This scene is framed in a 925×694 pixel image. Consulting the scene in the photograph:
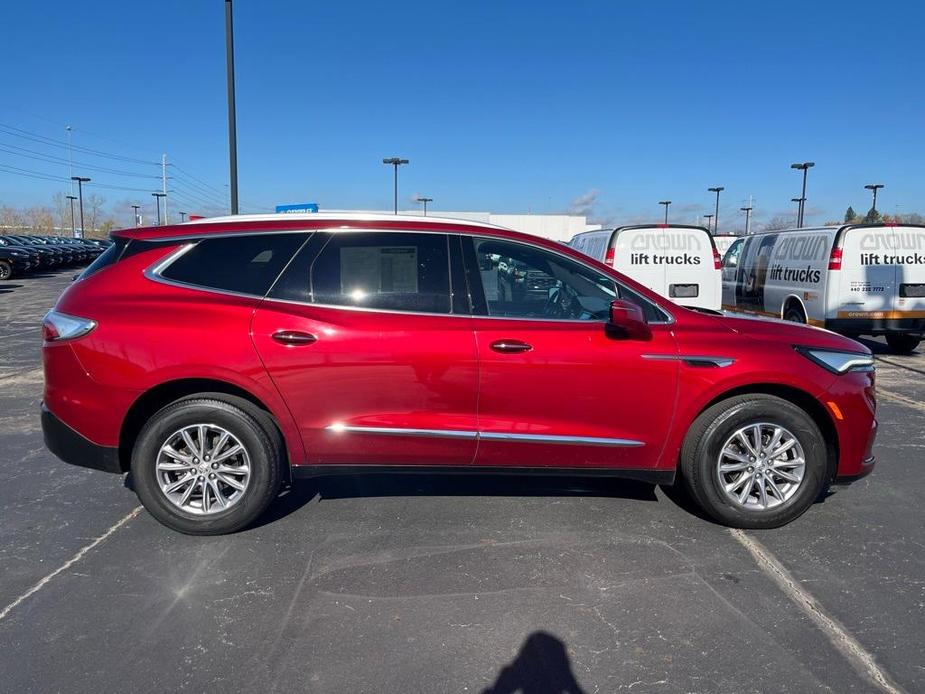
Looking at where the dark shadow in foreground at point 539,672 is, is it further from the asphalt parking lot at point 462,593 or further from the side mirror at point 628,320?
the side mirror at point 628,320

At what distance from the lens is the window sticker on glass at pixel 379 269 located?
397 centimetres

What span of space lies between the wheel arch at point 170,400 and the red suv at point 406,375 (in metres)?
0.01

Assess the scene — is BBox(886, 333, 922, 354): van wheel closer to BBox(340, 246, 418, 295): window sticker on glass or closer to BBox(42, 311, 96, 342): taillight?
BBox(340, 246, 418, 295): window sticker on glass

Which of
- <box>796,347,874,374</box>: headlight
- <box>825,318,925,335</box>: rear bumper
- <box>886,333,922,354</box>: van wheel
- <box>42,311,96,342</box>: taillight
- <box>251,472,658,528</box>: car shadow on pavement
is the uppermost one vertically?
<box>42,311,96,342</box>: taillight

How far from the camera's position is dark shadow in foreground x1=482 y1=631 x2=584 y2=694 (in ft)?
8.74

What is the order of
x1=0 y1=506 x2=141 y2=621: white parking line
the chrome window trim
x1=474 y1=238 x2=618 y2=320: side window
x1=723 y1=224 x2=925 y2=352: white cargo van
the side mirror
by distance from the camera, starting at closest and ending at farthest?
x1=0 y1=506 x2=141 y2=621: white parking line → the side mirror → the chrome window trim → x1=474 y1=238 x2=618 y2=320: side window → x1=723 y1=224 x2=925 y2=352: white cargo van

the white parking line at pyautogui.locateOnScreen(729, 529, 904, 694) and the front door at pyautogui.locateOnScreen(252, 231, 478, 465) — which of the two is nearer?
the white parking line at pyautogui.locateOnScreen(729, 529, 904, 694)

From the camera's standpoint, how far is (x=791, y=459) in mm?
4082

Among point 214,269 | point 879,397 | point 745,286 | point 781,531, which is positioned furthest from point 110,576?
point 745,286

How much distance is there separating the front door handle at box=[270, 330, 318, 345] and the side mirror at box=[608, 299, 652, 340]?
1648 mm

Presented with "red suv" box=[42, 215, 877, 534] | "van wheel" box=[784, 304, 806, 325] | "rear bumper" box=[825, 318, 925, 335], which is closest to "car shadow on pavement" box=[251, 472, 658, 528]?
"red suv" box=[42, 215, 877, 534]

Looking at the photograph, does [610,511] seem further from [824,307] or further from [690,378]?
[824,307]

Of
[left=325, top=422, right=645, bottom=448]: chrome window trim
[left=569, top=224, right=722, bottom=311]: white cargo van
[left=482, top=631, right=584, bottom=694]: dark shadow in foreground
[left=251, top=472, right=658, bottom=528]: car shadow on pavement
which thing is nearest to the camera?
[left=482, top=631, right=584, bottom=694]: dark shadow in foreground

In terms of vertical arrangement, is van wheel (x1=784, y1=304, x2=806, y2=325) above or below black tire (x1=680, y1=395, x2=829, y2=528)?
above
